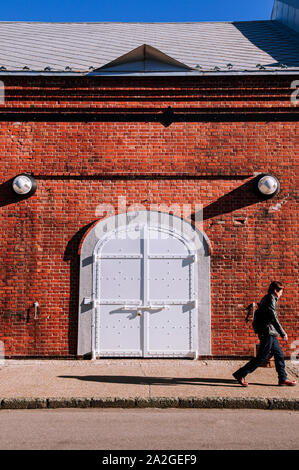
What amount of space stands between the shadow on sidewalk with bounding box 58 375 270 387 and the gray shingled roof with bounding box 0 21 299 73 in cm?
581

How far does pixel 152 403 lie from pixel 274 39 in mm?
10042

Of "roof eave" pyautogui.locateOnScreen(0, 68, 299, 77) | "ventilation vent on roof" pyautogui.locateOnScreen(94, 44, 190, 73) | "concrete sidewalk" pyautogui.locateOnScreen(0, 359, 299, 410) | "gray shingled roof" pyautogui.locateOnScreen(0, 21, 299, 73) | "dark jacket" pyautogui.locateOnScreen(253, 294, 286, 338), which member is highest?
"gray shingled roof" pyautogui.locateOnScreen(0, 21, 299, 73)

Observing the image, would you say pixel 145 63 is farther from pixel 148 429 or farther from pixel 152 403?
pixel 148 429

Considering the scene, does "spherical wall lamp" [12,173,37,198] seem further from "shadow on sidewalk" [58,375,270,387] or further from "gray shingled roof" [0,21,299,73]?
"shadow on sidewalk" [58,375,270,387]

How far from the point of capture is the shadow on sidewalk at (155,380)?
626 centimetres

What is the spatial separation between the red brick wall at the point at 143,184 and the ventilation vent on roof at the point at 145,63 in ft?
1.79

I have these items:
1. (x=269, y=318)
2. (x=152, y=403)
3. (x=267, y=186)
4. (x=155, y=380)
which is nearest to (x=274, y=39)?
(x=267, y=186)

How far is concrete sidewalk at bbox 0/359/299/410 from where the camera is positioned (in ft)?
18.1

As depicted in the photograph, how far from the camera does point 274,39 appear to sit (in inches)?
443

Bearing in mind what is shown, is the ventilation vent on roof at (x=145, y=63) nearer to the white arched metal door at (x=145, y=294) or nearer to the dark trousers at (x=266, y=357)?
the white arched metal door at (x=145, y=294)
